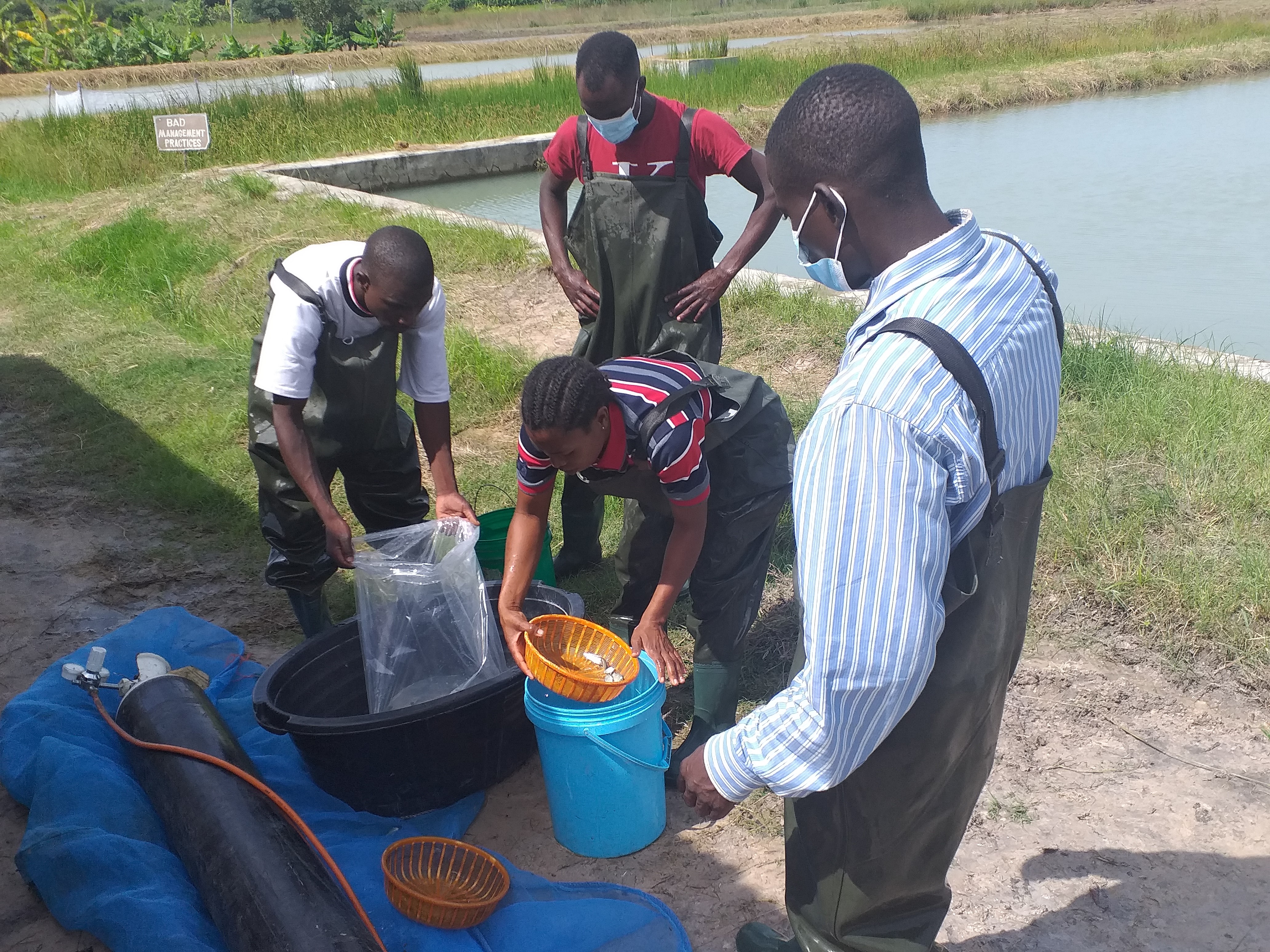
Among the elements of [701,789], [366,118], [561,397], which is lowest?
[701,789]

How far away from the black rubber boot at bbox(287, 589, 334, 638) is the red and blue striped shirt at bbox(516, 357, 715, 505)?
1313mm

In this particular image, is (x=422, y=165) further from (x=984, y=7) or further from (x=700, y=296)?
(x=984, y=7)

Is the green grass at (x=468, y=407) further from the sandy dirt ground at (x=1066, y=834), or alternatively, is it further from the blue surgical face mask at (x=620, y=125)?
the blue surgical face mask at (x=620, y=125)

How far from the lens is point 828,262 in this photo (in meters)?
1.47

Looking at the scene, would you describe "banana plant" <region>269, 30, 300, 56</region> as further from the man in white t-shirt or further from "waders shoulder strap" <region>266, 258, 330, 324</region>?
"waders shoulder strap" <region>266, 258, 330, 324</region>

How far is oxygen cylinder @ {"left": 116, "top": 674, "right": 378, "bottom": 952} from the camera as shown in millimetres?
2070

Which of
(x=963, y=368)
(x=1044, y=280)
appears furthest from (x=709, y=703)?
(x=963, y=368)

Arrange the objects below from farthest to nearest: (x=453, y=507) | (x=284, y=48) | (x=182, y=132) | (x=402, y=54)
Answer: (x=284, y=48) < (x=402, y=54) < (x=182, y=132) < (x=453, y=507)

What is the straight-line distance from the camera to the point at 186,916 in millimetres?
2260

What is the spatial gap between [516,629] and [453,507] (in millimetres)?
640

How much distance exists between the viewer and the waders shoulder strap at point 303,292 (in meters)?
2.93

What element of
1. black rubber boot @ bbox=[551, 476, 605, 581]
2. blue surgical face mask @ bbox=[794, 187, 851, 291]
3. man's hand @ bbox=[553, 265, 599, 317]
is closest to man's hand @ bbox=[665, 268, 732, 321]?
man's hand @ bbox=[553, 265, 599, 317]

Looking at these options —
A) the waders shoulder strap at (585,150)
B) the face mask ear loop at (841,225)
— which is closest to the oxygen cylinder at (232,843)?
the face mask ear loop at (841,225)

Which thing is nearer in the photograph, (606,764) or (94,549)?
(606,764)
